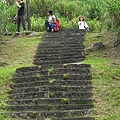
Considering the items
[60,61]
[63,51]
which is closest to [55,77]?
[60,61]

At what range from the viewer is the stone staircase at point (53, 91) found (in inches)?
336

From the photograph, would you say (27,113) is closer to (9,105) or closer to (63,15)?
(9,105)

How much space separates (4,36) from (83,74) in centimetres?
714

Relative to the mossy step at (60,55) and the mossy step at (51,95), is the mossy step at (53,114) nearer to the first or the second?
the mossy step at (51,95)

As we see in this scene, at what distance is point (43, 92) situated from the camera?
948 cm

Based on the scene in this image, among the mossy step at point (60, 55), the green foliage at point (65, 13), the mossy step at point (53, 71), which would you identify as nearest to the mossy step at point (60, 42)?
the mossy step at point (60, 55)

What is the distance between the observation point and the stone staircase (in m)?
8.54

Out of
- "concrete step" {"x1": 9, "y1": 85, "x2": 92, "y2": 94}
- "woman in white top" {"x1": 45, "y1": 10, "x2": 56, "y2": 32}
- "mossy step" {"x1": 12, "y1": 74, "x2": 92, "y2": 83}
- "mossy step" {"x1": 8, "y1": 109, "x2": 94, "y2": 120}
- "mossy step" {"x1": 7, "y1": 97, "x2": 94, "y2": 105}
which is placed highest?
"woman in white top" {"x1": 45, "y1": 10, "x2": 56, "y2": 32}

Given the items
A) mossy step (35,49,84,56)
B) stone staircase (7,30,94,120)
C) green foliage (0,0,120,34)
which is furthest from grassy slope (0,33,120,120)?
green foliage (0,0,120,34)

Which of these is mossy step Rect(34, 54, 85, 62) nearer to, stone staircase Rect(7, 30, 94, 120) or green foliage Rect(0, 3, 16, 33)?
stone staircase Rect(7, 30, 94, 120)

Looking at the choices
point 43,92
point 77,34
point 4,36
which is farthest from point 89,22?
point 43,92

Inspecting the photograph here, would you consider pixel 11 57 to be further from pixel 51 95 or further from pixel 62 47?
pixel 51 95

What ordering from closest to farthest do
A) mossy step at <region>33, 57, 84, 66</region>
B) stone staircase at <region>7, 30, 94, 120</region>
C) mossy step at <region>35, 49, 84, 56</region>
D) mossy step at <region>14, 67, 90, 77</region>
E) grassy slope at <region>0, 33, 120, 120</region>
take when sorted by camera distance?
stone staircase at <region>7, 30, 94, 120</region>
grassy slope at <region>0, 33, 120, 120</region>
mossy step at <region>14, 67, 90, 77</region>
mossy step at <region>33, 57, 84, 66</region>
mossy step at <region>35, 49, 84, 56</region>

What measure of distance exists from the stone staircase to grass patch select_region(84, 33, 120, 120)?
0.17m
